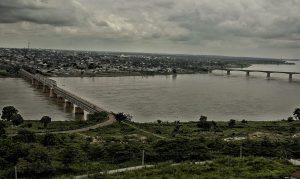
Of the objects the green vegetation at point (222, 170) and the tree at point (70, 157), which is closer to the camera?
the green vegetation at point (222, 170)

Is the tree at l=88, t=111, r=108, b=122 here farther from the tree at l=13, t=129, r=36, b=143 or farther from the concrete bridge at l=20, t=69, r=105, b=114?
the tree at l=13, t=129, r=36, b=143

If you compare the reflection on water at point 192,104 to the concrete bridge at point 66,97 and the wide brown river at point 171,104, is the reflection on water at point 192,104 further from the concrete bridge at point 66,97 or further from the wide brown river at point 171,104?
the concrete bridge at point 66,97

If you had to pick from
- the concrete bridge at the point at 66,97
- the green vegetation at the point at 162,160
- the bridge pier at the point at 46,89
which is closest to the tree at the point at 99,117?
the concrete bridge at the point at 66,97

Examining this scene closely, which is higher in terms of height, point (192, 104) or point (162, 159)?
point (162, 159)

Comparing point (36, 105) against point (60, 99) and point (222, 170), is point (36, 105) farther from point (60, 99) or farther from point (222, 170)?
point (222, 170)

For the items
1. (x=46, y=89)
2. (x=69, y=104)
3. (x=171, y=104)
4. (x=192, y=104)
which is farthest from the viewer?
(x=46, y=89)

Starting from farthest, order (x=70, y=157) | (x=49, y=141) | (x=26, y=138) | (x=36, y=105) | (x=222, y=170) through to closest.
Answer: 1. (x=36, y=105)
2. (x=26, y=138)
3. (x=49, y=141)
4. (x=70, y=157)
5. (x=222, y=170)

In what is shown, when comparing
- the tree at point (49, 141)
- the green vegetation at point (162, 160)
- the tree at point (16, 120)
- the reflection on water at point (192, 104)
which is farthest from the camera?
the reflection on water at point (192, 104)

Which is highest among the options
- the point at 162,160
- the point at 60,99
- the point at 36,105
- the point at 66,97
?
the point at 162,160

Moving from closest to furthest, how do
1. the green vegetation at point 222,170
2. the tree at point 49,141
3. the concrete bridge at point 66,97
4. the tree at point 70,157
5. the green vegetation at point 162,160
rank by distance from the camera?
1. the green vegetation at point 222,170
2. the green vegetation at point 162,160
3. the tree at point 70,157
4. the tree at point 49,141
5. the concrete bridge at point 66,97

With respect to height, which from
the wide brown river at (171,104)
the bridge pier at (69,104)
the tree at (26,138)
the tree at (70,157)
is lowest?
the bridge pier at (69,104)

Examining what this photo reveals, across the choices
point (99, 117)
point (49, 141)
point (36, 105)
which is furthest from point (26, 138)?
point (36, 105)

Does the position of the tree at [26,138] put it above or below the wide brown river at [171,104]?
above
